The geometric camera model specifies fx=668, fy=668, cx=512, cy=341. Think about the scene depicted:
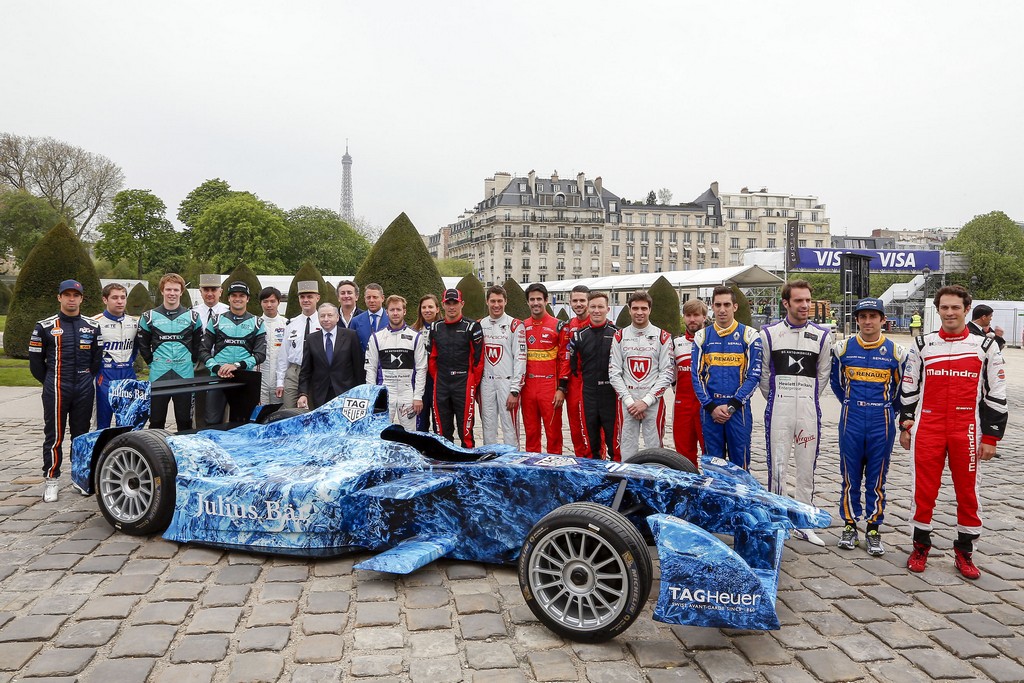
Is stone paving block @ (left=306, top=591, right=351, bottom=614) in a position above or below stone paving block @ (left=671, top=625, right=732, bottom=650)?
above

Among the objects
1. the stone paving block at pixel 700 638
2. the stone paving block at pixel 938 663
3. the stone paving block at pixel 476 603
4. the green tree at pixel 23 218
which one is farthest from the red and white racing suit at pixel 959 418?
the green tree at pixel 23 218

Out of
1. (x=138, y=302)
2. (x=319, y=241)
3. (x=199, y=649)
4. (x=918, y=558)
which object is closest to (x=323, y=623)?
(x=199, y=649)

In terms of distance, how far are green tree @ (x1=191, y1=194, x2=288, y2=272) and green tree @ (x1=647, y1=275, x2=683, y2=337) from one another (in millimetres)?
36059

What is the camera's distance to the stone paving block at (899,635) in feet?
Answer: 11.3

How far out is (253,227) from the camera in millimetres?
50031

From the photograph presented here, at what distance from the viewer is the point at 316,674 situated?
3104 millimetres

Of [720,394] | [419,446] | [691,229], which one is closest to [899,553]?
[720,394]

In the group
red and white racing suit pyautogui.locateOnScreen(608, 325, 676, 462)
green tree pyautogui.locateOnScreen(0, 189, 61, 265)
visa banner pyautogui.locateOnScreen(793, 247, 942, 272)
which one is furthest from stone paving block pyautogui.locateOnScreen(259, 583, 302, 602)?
green tree pyautogui.locateOnScreen(0, 189, 61, 265)

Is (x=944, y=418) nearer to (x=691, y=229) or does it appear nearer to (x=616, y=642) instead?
(x=616, y=642)

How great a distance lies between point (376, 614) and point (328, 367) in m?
4.01

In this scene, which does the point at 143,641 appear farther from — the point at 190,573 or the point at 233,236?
the point at 233,236

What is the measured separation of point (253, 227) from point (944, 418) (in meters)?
51.4

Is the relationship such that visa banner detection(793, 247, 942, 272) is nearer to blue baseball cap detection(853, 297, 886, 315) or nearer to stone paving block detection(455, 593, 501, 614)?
blue baseball cap detection(853, 297, 886, 315)

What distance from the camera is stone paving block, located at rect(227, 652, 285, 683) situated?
10.0 ft
